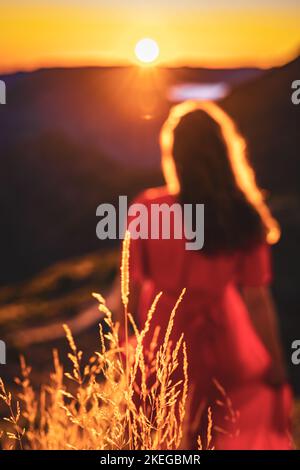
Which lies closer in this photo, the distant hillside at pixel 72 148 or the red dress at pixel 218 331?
the red dress at pixel 218 331

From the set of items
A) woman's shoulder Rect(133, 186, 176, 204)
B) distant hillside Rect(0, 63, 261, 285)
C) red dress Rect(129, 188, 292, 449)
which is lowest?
red dress Rect(129, 188, 292, 449)

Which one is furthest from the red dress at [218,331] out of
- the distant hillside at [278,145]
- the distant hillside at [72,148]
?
the distant hillside at [72,148]

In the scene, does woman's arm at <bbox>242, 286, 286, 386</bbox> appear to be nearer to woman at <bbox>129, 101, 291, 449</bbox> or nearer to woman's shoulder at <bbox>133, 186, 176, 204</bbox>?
woman at <bbox>129, 101, 291, 449</bbox>

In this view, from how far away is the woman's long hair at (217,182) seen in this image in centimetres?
271

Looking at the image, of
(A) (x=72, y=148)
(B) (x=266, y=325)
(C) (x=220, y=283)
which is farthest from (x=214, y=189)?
(A) (x=72, y=148)

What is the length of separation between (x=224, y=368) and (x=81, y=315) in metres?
6.96

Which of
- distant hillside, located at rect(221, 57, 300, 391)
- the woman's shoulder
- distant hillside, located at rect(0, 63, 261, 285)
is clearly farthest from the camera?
distant hillside, located at rect(0, 63, 261, 285)

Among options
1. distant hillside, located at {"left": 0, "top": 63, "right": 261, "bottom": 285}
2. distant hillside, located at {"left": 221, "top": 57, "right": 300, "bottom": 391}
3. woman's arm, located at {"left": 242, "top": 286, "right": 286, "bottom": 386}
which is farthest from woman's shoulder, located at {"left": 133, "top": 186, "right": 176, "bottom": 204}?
distant hillside, located at {"left": 0, "top": 63, "right": 261, "bottom": 285}

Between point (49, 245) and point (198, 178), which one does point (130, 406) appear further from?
point (49, 245)

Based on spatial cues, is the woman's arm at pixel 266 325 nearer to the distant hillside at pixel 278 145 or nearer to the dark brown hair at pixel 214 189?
the dark brown hair at pixel 214 189

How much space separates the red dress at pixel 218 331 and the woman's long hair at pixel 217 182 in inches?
2.3

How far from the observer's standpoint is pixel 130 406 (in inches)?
77.1

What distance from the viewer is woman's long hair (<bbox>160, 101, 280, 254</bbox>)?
8.88ft
